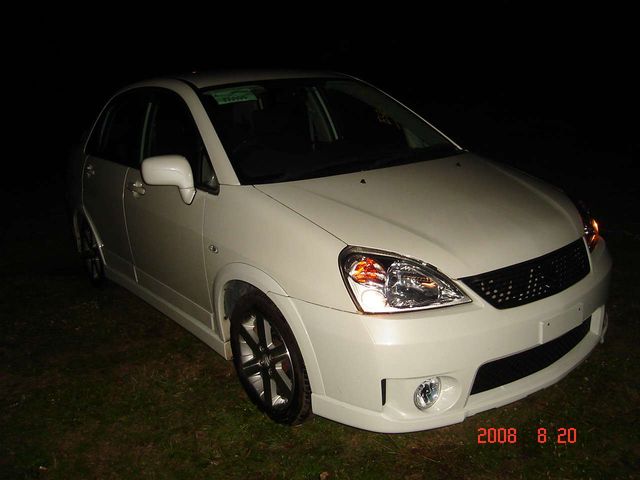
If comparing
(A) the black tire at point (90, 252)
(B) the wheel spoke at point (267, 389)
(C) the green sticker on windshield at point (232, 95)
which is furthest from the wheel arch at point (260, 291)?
(A) the black tire at point (90, 252)

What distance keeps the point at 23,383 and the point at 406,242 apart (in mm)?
2482

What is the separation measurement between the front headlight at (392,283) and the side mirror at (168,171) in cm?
103

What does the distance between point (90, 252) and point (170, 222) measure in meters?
1.68

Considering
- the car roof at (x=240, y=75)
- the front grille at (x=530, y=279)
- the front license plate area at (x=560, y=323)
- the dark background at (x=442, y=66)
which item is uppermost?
the car roof at (x=240, y=75)

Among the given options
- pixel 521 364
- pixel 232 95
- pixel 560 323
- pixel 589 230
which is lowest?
pixel 521 364

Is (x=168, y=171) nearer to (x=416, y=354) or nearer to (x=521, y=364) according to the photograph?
(x=416, y=354)

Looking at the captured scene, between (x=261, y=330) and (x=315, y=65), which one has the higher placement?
(x=261, y=330)

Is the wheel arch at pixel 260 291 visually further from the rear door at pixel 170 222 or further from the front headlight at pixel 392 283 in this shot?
the front headlight at pixel 392 283

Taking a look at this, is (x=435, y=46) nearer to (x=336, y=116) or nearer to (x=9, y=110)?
(x=9, y=110)

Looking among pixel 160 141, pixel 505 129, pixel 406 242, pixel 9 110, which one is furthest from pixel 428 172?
pixel 9 110

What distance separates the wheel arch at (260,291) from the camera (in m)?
2.81

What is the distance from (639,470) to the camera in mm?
2838

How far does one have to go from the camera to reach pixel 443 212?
119 inches

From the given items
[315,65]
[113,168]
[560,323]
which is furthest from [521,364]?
[315,65]
